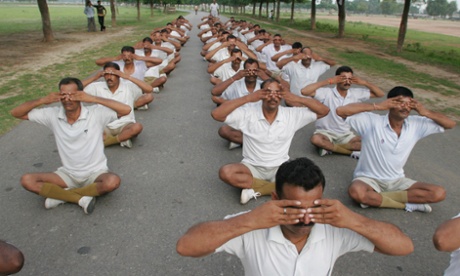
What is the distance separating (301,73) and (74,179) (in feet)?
18.4

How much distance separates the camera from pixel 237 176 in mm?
4438

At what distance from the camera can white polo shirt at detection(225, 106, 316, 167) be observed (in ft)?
14.8

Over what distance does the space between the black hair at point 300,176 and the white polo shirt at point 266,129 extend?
2.26 metres

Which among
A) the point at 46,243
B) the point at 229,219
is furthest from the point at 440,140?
the point at 46,243

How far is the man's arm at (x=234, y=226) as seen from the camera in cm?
193

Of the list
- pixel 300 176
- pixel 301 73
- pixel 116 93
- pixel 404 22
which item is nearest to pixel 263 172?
pixel 300 176

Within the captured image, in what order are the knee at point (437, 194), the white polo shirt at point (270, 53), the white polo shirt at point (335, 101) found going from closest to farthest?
the knee at point (437, 194), the white polo shirt at point (335, 101), the white polo shirt at point (270, 53)

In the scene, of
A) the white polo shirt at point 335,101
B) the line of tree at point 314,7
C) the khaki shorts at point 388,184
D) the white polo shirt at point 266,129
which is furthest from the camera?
the line of tree at point 314,7

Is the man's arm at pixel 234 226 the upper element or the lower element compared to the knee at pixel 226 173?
upper

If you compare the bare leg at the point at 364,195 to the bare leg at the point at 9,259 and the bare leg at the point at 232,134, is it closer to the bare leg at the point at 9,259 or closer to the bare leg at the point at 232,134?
the bare leg at the point at 232,134

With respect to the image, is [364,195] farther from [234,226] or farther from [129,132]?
[129,132]

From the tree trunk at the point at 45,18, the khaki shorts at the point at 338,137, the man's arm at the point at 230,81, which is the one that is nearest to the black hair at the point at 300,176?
the khaki shorts at the point at 338,137

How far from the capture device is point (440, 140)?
6.82 meters

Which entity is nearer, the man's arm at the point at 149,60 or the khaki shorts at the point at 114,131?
the khaki shorts at the point at 114,131
